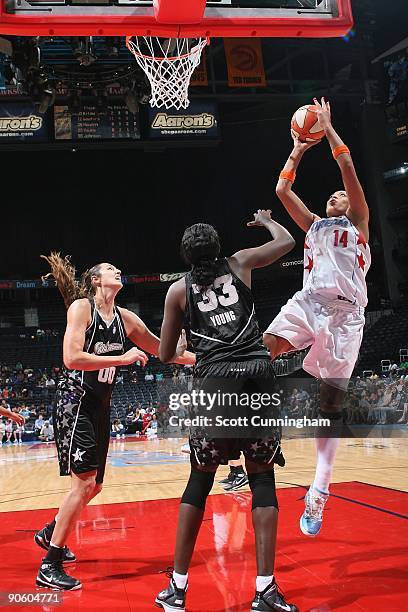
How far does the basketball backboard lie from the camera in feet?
15.8

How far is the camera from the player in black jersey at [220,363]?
2.85 m

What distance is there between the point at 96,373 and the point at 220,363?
1.27 metres

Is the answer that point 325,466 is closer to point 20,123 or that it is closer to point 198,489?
point 198,489

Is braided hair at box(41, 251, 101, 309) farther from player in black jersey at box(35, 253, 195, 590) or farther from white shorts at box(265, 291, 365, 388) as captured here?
white shorts at box(265, 291, 365, 388)

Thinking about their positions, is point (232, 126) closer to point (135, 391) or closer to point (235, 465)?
point (135, 391)

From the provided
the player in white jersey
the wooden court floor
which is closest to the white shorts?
the player in white jersey

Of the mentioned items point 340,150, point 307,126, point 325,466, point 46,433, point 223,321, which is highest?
point 307,126

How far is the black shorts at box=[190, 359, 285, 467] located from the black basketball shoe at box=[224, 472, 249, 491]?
13.3ft

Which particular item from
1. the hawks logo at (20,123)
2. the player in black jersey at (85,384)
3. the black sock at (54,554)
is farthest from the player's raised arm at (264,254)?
the hawks logo at (20,123)

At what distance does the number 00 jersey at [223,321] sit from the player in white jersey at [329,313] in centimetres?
88

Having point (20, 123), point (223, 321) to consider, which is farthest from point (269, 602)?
point (20, 123)

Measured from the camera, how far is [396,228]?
2653 cm

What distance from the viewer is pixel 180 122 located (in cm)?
1898

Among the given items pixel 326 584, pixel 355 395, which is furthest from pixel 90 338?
pixel 355 395
